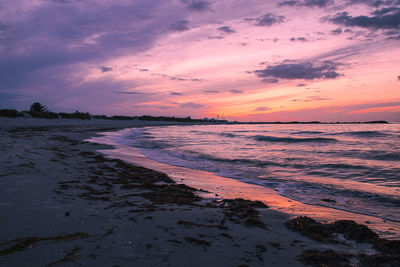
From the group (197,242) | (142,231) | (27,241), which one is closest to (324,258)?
(197,242)

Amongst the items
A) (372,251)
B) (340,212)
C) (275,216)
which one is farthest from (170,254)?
(340,212)

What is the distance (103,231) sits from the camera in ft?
8.61

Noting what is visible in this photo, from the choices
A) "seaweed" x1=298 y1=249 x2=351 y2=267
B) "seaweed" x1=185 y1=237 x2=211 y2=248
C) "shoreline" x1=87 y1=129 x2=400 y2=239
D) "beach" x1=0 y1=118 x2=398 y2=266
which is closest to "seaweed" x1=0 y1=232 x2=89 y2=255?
"beach" x1=0 y1=118 x2=398 y2=266

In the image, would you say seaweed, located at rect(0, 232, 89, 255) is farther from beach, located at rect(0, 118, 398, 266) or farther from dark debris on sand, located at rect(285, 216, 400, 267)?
dark debris on sand, located at rect(285, 216, 400, 267)

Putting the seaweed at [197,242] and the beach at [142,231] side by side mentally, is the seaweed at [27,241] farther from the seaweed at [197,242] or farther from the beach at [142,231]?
the seaweed at [197,242]

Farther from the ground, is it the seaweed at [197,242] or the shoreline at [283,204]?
the seaweed at [197,242]

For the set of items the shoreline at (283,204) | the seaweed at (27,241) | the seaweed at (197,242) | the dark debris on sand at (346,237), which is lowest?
the shoreline at (283,204)

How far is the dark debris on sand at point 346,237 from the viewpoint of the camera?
7.76 ft

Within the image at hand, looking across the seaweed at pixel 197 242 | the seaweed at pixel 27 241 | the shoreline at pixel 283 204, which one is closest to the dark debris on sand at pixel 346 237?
the shoreline at pixel 283 204

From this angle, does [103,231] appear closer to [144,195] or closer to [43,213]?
[43,213]

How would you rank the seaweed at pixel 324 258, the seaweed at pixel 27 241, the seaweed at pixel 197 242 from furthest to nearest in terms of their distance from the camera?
the seaweed at pixel 197 242
the seaweed at pixel 324 258
the seaweed at pixel 27 241

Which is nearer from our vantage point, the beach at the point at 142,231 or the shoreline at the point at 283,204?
the beach at the point at 142,231

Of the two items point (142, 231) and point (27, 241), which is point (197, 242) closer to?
point (142, 231)

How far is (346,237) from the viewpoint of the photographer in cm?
302
